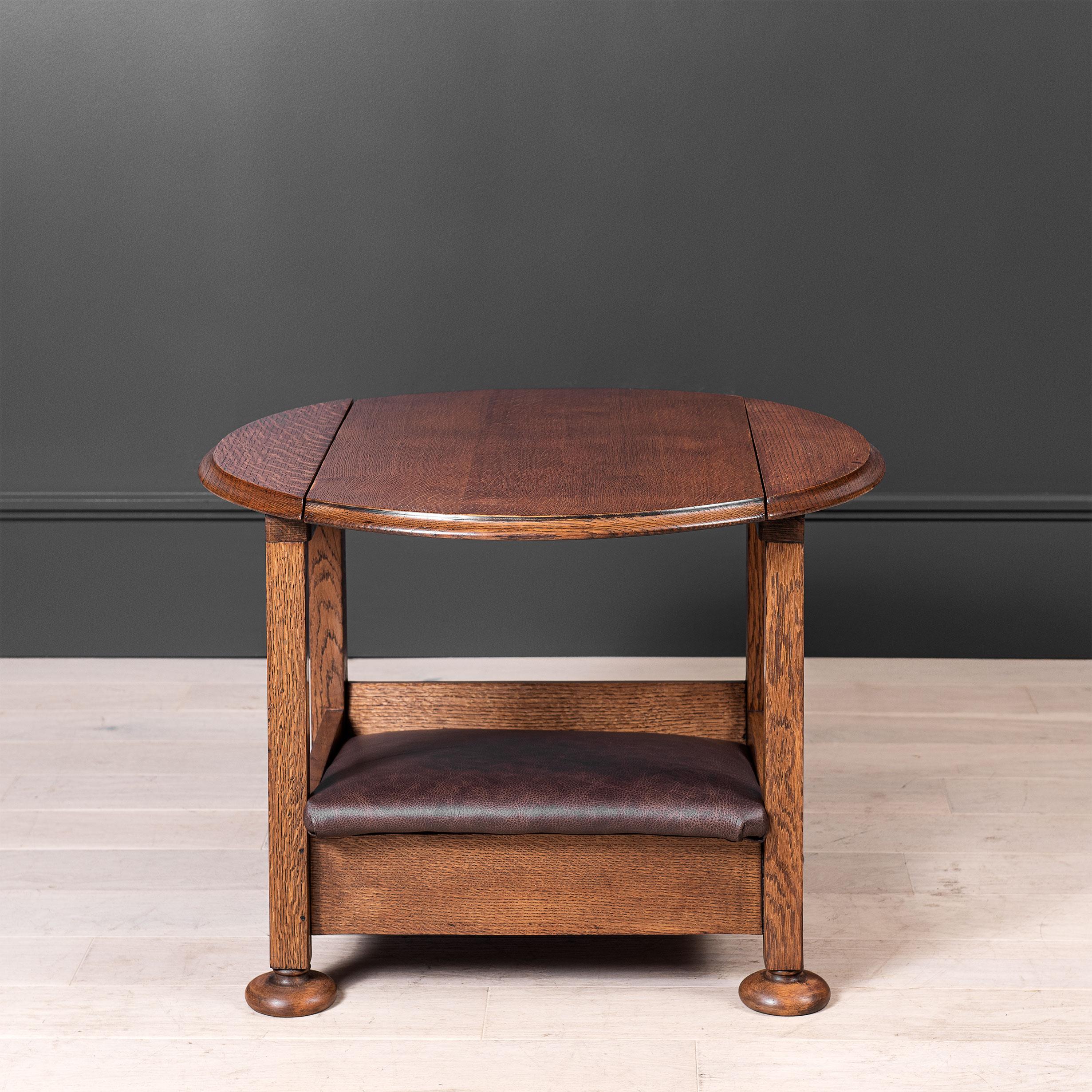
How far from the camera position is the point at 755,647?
7.64 feet

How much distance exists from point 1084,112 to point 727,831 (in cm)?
215

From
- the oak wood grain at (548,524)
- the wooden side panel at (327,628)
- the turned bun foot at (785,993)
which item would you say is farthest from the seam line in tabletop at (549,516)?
the turned bun foot at (785,993)

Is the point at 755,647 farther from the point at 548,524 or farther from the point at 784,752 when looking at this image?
the point at 548,524

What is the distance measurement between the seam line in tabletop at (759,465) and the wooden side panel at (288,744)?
0.60 metres

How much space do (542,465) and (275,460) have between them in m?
0.37

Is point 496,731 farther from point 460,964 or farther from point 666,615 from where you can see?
point 666,615

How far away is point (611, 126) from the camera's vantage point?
3279mm

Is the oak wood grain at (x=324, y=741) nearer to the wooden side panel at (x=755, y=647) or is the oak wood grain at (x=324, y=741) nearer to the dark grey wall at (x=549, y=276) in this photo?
the wooden side panel at (x=755, y=647)

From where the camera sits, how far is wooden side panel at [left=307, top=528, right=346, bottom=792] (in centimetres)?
235

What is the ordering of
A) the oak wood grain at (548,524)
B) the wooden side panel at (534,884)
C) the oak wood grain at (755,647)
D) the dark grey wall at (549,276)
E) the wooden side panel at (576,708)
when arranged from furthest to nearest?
1. the dark grey wall at (549,276)
2. the wooden side panel at (576,708)
3. the oak wood grain at (755,647)
4. the wooden side panel at (534,884)
5. the oak wood grain at (548,524)

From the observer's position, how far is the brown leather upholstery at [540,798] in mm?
1918

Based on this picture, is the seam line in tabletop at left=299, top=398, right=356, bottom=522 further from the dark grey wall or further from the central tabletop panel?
the dark grey wall

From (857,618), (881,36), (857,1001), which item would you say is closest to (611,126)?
(881,36)

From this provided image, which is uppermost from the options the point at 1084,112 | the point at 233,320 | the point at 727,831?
the point at 1084,112
